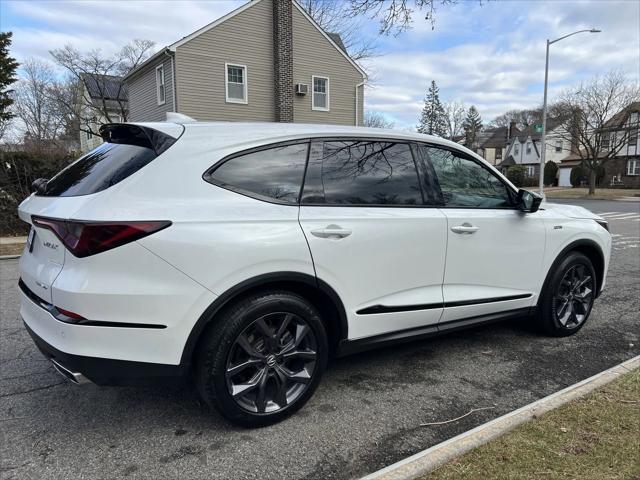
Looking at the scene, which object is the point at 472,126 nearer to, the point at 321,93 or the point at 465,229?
the point at 321,93

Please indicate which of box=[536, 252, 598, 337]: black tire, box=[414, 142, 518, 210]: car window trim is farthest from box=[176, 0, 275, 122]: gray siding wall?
box=[536, 252, 598, 337]: black tire

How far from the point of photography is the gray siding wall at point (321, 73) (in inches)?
807

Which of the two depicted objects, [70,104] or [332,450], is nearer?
[332,450]

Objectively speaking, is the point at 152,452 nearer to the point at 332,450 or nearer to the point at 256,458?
the point at 256,458

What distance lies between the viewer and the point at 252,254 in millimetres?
2662

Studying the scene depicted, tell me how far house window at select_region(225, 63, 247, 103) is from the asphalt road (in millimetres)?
16413

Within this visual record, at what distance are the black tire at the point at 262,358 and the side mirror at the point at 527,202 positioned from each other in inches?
83.4

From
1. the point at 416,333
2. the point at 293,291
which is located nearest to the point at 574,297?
the point at 416,333

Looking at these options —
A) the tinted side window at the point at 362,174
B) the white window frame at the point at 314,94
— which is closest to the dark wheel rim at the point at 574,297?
the tinted side window at the point at 362,174

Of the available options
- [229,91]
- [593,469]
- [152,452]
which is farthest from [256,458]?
[229,91]

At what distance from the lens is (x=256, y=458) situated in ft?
8.54

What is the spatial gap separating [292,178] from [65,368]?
1.64 metres

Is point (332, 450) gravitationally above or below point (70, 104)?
below

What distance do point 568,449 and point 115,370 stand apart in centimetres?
242
